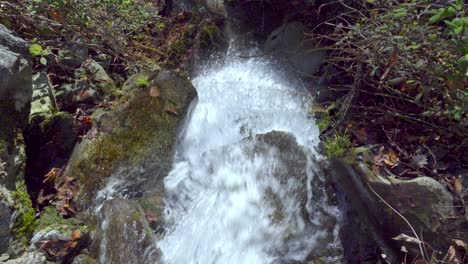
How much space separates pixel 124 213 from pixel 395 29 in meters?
3.10

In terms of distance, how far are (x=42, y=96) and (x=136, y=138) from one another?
106 cm

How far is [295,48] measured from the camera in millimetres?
5699

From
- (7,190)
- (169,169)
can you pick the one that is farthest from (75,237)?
(169,169)

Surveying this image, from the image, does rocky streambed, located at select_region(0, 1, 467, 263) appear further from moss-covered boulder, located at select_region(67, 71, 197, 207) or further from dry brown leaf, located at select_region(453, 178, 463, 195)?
dry brown leaf, located at select_region(453, 178, 463, 195)

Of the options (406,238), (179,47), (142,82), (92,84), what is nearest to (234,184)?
(142,82)

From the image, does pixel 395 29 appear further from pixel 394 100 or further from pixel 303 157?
pixel 303 157

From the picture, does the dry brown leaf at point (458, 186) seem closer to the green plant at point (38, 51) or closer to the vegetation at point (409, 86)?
the vegetation at point (409, 86)

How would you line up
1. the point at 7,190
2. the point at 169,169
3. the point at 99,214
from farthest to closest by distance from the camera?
the point at 169,169 < the point at 99,214 < the point at 7,190

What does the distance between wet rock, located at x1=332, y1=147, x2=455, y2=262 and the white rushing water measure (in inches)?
17.7

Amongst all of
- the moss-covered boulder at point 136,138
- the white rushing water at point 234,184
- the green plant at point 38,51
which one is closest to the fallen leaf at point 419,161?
the white rushing water at point 234,184

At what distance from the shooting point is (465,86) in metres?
3.21

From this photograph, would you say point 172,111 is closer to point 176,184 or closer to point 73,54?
point 176,184

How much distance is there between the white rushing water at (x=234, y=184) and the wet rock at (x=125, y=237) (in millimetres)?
291

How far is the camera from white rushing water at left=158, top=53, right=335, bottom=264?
351 centimetres
